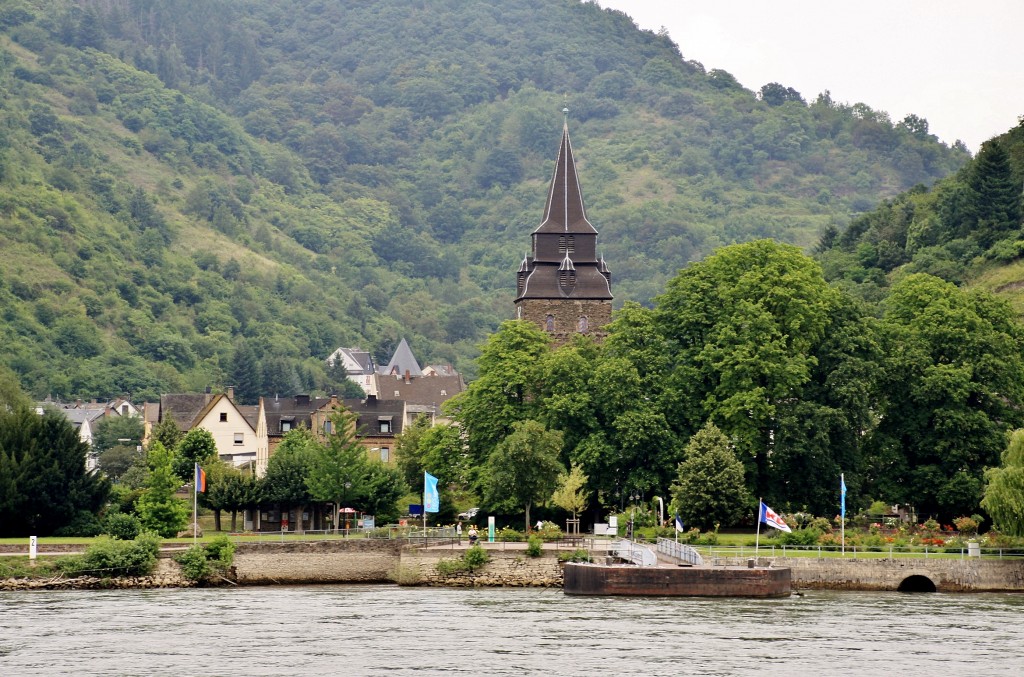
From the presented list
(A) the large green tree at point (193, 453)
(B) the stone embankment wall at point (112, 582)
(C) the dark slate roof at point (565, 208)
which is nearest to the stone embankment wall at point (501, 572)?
(B) the stone embankment wall at point (112, 582)

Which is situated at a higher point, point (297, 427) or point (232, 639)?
point (297, 427)

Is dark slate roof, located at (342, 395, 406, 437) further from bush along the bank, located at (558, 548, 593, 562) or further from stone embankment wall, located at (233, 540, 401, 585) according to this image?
bush along the bank, located at (558, 548, 593, 562)

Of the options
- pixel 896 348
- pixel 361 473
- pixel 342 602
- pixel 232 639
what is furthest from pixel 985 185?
pixel 232 639

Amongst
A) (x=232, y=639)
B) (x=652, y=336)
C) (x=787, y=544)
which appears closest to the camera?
(x=232, y=639)

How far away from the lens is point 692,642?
6253 cm

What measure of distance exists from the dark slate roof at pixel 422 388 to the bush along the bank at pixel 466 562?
89.8 metres

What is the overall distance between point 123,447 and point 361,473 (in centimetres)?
5727

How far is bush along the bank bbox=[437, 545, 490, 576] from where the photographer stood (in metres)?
82.7

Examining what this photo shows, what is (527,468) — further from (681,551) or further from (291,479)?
(291,479)

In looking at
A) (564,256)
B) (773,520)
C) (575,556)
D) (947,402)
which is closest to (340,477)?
(575,556)

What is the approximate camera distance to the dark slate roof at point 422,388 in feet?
580

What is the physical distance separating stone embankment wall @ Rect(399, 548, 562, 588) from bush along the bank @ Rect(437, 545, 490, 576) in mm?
153

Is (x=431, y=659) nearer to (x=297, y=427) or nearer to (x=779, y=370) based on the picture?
(x=779, y=370)

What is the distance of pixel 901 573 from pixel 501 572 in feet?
53.9
